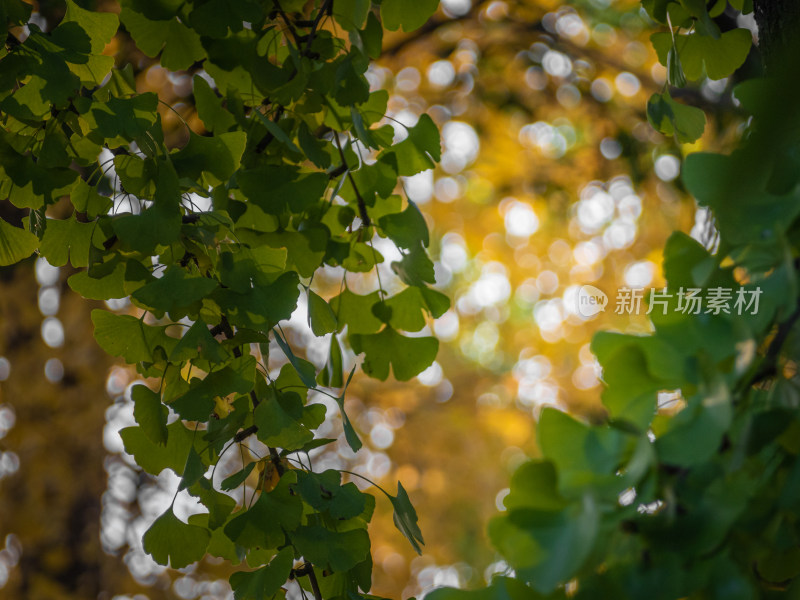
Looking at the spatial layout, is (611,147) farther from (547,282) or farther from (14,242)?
(14,242)

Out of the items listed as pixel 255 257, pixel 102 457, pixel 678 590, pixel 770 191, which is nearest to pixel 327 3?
pixel 255 257

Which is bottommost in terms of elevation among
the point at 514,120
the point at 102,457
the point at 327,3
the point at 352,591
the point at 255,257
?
the point at 102,457

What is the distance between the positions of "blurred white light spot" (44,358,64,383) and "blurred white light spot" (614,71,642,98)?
1950 millimetres

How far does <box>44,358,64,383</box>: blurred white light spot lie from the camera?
1863 mm

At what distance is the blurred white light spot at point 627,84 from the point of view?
7.96 ft

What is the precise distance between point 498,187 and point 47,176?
233 centimetres

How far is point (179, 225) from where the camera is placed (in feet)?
1.35

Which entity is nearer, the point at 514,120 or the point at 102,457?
the point at 102,457

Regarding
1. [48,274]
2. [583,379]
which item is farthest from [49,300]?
[583,379]

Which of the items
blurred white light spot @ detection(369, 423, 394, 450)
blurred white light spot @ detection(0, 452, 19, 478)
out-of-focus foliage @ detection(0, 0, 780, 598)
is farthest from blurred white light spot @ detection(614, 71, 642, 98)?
blurred white light spot @ detection(0, 452, 19, 478)

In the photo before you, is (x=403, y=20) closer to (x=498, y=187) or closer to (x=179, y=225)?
(x=179, y=225)

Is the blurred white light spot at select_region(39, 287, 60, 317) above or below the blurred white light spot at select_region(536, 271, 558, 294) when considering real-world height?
above

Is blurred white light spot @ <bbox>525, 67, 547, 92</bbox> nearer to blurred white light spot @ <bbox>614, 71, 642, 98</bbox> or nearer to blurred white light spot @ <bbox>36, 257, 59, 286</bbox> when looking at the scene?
blurred white light spot @ <bbox>614, 71, 642, 98</bbox>

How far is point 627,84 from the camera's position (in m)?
2.53
